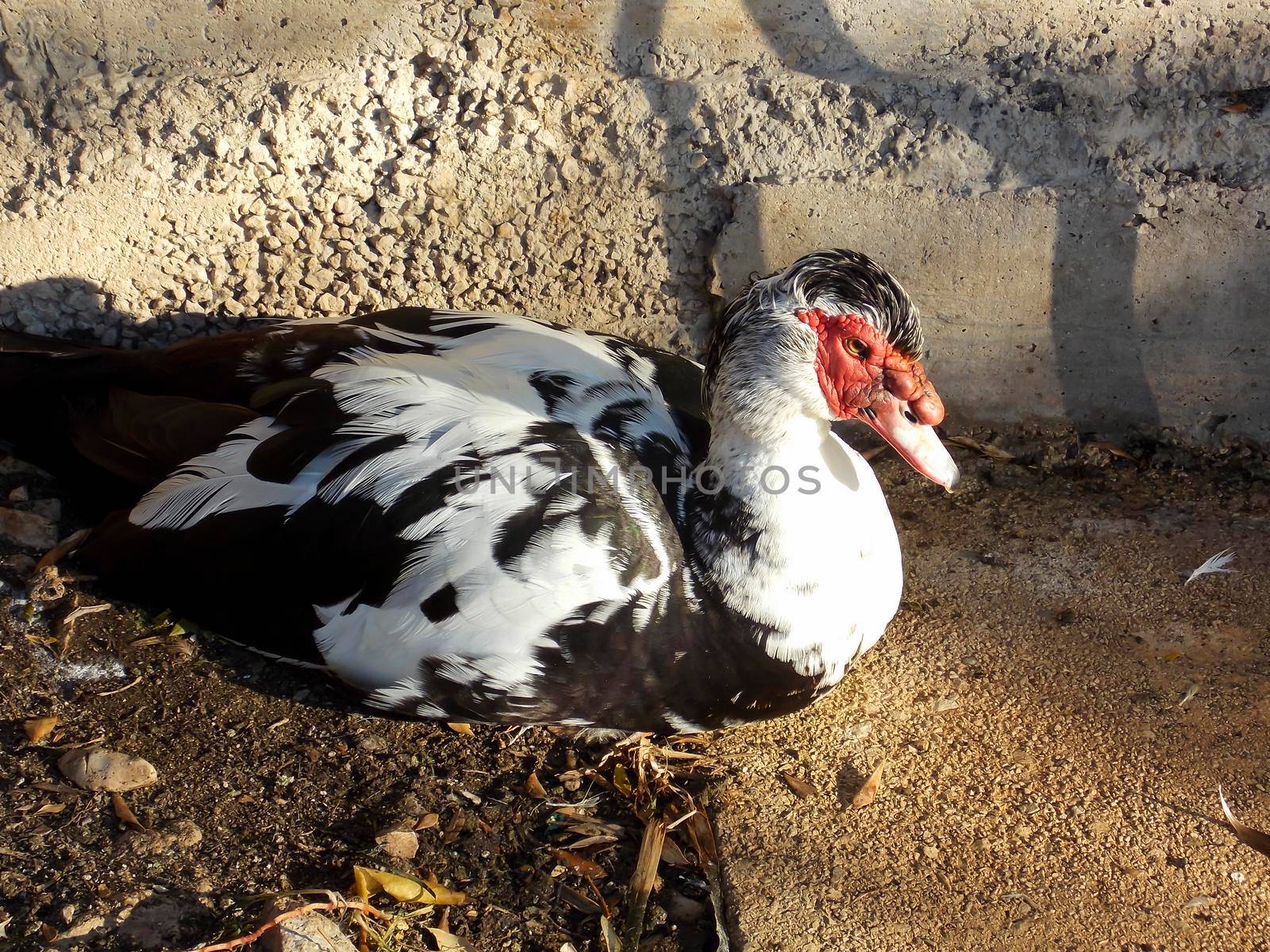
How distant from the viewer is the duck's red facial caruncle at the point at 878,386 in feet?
6.82

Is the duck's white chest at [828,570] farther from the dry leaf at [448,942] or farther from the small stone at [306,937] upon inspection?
the small stone at [306,937]

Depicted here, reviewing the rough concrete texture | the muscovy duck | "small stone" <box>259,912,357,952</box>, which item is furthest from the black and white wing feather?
the rough concrete texture

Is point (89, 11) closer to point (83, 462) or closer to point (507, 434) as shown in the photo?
point (83, 462)

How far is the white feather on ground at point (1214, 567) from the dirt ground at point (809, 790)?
22 millimetres

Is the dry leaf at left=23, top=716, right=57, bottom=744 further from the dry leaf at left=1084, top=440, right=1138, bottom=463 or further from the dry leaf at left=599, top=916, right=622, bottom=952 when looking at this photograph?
the dry leaf at left=1084, top=440, right=1138, bottom=463

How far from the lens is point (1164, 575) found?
2.71 meters

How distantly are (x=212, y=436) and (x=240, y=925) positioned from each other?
3.13 ft

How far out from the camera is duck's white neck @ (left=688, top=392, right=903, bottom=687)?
214 cm

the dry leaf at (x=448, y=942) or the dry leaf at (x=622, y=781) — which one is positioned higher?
the dry leaf at (x=622, y=781)

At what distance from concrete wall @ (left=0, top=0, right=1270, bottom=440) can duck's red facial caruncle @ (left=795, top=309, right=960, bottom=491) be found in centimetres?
86

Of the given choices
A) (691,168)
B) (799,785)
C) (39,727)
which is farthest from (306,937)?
(691,168)

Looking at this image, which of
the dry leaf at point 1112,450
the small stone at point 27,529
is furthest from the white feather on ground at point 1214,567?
the small stone at point 27,529

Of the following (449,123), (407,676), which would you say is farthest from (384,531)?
(449,123)

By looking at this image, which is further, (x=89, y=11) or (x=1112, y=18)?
(x=1112, y=18)
